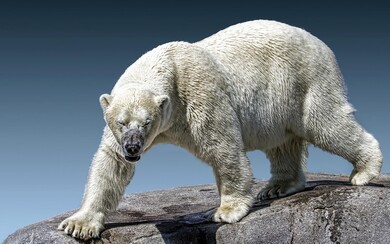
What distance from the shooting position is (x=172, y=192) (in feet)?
41.4

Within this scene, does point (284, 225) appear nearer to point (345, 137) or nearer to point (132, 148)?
point (345, 137)

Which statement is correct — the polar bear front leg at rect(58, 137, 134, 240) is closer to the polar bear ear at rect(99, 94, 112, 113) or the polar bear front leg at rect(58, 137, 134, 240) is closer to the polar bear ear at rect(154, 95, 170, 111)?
the polar bear ear at rect(99, 94, 112, 113)

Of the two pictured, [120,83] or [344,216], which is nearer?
[120,83]

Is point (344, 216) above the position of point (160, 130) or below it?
below

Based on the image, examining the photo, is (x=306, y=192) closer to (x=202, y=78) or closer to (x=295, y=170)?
(x=295, y=170)

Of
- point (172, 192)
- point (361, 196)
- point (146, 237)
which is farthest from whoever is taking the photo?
point (172, 192)

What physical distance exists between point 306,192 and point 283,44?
214cm

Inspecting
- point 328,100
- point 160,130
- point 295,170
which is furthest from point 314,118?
point 160,130

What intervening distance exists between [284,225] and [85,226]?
257cm

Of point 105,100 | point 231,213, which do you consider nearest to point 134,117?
point 105,100

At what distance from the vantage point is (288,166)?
35.7 feet

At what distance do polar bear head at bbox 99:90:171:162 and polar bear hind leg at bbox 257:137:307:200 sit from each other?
2.97 m

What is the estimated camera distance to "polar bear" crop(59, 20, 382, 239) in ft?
28.0

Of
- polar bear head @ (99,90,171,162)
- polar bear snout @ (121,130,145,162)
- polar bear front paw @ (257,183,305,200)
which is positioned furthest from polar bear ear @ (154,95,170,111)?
polar bear front paw @ (257,183,305,200)
